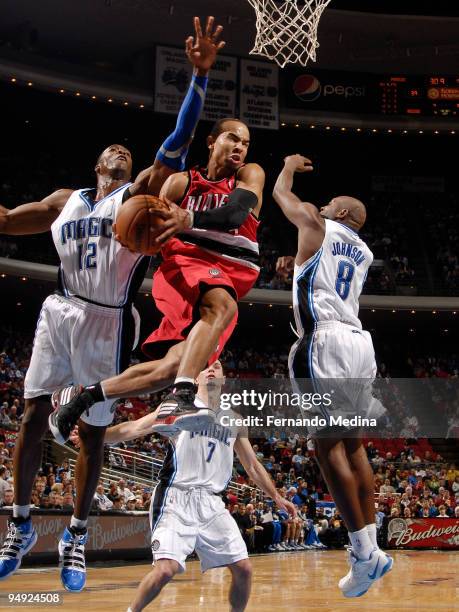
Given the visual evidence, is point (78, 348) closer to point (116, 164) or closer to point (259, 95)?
point (116, 164)

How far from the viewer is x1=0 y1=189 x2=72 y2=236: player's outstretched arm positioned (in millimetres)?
6547

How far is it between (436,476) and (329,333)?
56.3 ft

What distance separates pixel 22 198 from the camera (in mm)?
24969

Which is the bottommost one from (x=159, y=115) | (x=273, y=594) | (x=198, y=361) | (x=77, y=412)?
(x=273, y=594)

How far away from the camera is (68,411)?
18.6 ft

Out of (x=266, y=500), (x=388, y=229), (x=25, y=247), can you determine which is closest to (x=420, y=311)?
(x=388, y=229)

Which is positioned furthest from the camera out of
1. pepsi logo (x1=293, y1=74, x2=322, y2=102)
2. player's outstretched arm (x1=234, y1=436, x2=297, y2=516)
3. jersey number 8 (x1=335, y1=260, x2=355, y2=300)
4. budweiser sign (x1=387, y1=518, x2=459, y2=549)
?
pepsi logo (x1=293, y1=74, x2=322, y2=102)

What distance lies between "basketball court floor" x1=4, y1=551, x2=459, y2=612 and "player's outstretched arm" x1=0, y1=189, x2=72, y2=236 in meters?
3.96

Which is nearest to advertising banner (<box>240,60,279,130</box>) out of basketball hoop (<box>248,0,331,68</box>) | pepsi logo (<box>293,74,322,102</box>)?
pepsi logo (<box>293,74,322,102</box>)

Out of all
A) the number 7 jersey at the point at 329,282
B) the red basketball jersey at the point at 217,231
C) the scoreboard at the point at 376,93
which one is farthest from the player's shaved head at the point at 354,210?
the scoreboard at the point at 376,93

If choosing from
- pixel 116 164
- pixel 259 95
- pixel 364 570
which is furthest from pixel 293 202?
pixel 259 95

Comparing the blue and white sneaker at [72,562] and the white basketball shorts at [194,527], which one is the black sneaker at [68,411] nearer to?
the blue and white sneaker at [72,562]

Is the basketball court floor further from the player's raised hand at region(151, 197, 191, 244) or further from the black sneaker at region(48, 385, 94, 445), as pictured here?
the player's raised hand at region(151, 197, 191, 244)

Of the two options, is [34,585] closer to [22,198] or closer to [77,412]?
[77,412]
